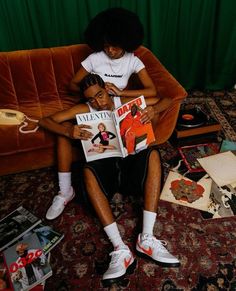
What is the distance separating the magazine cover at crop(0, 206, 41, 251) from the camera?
1545mm

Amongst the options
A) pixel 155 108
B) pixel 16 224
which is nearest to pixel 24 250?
pixel 16 224

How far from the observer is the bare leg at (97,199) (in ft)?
4.83

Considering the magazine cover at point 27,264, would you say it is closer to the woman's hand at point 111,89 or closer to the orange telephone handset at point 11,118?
the orange telephone handset at point 11,118

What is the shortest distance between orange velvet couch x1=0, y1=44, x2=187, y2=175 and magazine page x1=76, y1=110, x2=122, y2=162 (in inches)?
14.2

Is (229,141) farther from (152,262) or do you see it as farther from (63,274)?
(63,274)

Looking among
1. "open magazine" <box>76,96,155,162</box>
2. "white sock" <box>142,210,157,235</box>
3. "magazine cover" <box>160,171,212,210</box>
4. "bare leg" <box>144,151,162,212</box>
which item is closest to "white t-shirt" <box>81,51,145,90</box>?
"open magazine" <box>76,96,155,162</box>

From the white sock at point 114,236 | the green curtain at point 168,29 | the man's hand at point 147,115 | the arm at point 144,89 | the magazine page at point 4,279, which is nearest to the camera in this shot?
the magazine page at point 4,279

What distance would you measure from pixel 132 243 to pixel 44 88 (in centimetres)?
133

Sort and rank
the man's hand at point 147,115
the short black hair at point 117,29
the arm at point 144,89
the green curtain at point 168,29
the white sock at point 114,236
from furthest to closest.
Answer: the green curtain at point 168,29, the arm at point 144,89, the short black hair at point 117,29, the man's hand at point 147,115, the white sock at point 114,236

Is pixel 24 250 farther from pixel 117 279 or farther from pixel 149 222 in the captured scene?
pixel 149 222

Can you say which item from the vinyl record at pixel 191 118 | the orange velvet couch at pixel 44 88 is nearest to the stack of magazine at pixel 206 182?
the vinyl record at pixel 191 118

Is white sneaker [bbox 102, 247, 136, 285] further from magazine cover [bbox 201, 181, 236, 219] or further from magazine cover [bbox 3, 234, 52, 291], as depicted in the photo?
magazine cover [bbox 201, 181, 236, 219]

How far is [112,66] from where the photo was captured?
185 centimetres

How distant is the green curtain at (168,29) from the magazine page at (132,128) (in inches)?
48.5
